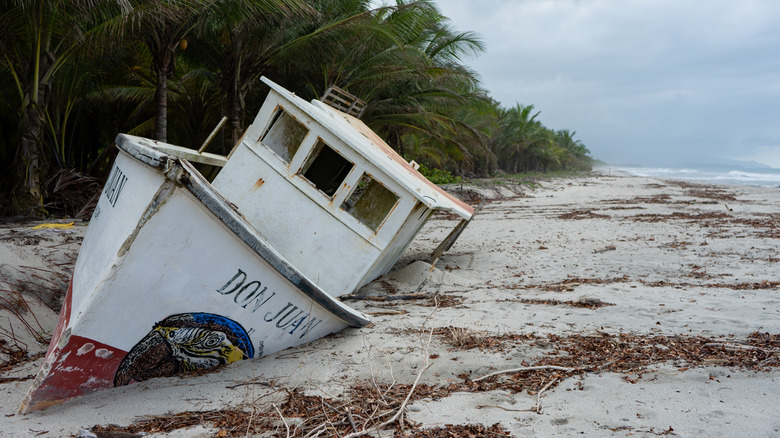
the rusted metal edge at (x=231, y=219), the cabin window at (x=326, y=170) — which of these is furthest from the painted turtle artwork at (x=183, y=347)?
the cabin window at (x=326, y=170)

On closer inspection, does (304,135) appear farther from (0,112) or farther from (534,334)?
(0,112)

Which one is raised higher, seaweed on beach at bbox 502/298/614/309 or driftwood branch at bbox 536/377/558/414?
seaweed on beach at bbox 502/298/614/309

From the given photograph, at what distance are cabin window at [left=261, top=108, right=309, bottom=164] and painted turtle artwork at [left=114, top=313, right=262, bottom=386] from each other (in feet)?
7.45

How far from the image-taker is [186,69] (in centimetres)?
1681

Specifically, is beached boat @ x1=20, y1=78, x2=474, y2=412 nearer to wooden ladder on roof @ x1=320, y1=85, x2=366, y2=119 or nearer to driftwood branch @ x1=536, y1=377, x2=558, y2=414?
driftwood branch @ x1=536, y1=377, x2=558, y2=414

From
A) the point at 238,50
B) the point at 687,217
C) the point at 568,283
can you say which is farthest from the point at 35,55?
the point at 687,217

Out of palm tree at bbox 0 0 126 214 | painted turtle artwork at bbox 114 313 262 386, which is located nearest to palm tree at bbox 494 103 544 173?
palm tree at bbox 0 0 126 214

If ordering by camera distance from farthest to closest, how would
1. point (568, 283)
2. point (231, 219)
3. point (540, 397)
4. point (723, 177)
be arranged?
1. point (723, 177)
2. point (568, 283)
3. point (231, 219)
4. point (540, 397)

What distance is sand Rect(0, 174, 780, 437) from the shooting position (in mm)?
3107

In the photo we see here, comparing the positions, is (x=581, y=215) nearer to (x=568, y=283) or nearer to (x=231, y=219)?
(x=568, y=283)

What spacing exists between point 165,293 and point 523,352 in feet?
8.96

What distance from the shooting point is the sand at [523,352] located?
3.11 meters

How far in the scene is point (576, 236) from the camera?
1158 centimetres

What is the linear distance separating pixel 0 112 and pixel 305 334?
44.5 feet
